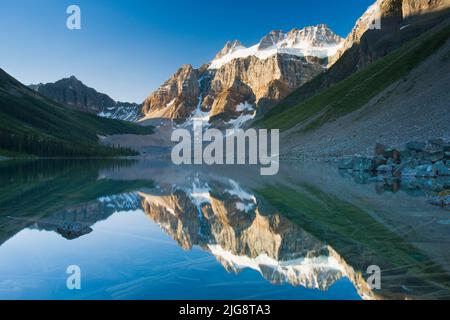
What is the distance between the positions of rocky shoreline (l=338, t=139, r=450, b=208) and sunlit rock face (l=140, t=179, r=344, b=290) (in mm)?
14841

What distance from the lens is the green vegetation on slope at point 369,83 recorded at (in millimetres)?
95688

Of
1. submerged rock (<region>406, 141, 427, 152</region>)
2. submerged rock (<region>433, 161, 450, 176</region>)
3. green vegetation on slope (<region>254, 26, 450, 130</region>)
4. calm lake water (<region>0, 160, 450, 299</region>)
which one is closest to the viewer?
calm lake water (<region>0, 160, 450, 299</region>)

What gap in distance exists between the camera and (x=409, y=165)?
39.3 metres

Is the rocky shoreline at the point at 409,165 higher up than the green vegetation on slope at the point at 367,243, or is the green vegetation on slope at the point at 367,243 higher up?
the rocky shoreline at the point at 409,165

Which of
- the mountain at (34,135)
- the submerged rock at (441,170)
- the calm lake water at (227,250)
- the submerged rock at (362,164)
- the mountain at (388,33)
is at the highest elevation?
the mountain at (388,33)

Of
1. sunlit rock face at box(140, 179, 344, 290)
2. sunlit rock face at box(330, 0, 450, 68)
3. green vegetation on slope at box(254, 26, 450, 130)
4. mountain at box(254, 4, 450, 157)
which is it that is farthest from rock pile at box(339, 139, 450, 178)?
sunlit rock face at box(330, 0, 450, 68)

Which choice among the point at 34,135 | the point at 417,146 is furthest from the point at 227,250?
the point at 34,135

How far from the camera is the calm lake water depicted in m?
8.10

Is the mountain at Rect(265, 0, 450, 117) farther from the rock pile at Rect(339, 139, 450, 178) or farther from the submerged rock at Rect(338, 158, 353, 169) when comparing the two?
the rock pile at Rect(339, 139, 450, 178)

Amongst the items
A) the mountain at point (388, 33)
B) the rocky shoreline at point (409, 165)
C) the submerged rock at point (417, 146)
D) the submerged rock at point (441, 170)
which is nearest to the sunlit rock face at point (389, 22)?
the mountain at point (388, 33)

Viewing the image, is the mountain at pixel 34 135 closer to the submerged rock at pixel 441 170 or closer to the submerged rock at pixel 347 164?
the submerged rock at pixel 347 164

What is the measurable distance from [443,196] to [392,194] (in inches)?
166

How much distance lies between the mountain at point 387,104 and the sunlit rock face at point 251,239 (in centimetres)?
4379
